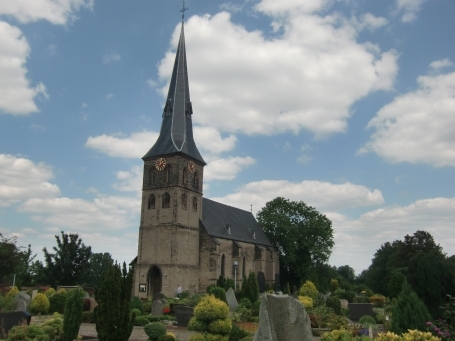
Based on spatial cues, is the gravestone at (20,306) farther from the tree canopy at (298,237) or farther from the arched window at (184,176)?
the tree canopy at (298,237)

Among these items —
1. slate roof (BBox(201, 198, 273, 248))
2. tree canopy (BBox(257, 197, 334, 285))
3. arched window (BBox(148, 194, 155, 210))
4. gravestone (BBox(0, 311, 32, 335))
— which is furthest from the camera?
tree canopy (BBox(257, 197, 334, 285))

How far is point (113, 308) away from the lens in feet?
41.0

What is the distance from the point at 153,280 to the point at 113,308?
27487 mm

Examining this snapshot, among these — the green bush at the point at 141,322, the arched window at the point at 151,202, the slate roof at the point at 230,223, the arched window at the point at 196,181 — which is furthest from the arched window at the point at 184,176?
the green bush at the point at 141,322

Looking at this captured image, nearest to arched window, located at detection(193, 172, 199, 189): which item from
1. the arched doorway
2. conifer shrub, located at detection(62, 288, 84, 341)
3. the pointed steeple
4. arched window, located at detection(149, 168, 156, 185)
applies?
the pointed steeple

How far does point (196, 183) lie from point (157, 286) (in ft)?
33.9

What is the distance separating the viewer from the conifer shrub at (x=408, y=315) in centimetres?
1035

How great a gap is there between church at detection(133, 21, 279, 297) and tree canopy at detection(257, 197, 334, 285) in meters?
11.1

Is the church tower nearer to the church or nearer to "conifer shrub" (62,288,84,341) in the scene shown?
the church

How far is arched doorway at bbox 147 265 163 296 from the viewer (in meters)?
38.6

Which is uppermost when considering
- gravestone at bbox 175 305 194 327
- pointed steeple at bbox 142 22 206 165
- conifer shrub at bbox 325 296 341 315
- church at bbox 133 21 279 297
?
pointed steeple at bbox 142 22 206 165

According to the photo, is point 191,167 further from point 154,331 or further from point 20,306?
point 154,331

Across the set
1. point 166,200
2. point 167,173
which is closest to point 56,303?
point 166,200

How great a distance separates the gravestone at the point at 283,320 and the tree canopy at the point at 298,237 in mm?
46088
